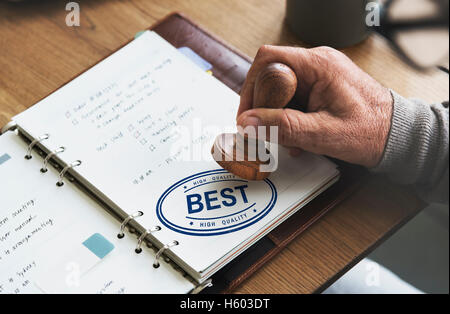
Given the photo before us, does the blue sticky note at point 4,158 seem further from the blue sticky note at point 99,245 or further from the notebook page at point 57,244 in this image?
the blue sticky note at point 99,245

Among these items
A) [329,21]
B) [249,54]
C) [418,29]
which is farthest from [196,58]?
[418,29]

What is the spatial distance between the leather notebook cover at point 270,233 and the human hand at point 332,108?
45mm

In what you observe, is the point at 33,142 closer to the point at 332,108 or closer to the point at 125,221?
the point at 125,221

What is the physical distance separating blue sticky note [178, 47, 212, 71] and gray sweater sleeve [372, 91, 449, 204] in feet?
0.89

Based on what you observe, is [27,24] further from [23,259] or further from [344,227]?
[344,227]

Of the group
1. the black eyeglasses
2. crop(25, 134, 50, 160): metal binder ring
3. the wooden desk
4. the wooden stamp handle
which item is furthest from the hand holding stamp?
the black eyeglasses

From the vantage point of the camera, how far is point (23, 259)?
61 centimetres

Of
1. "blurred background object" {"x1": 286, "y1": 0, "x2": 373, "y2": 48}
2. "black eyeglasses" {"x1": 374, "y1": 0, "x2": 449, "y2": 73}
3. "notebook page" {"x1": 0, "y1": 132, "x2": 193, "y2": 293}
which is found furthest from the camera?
"black eyeglasses" {"x1": 374, "y1": 0, "x2": 449, "y2": 73}

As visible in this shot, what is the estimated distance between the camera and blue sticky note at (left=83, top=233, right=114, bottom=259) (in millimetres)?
620

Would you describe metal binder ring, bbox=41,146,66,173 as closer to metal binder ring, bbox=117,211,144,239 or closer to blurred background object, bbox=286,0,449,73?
metal binder ring, bbox=117,211,144,239

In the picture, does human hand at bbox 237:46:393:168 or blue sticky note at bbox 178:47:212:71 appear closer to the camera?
human hand at bbox 237:46:393:168

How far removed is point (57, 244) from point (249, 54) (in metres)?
0.42

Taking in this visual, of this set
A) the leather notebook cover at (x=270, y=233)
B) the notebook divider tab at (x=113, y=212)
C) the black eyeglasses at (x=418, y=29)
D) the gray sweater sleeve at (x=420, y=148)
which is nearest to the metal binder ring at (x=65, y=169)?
the notebook divider tab at (x=113, y=212)

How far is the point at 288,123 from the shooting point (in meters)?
0.65
